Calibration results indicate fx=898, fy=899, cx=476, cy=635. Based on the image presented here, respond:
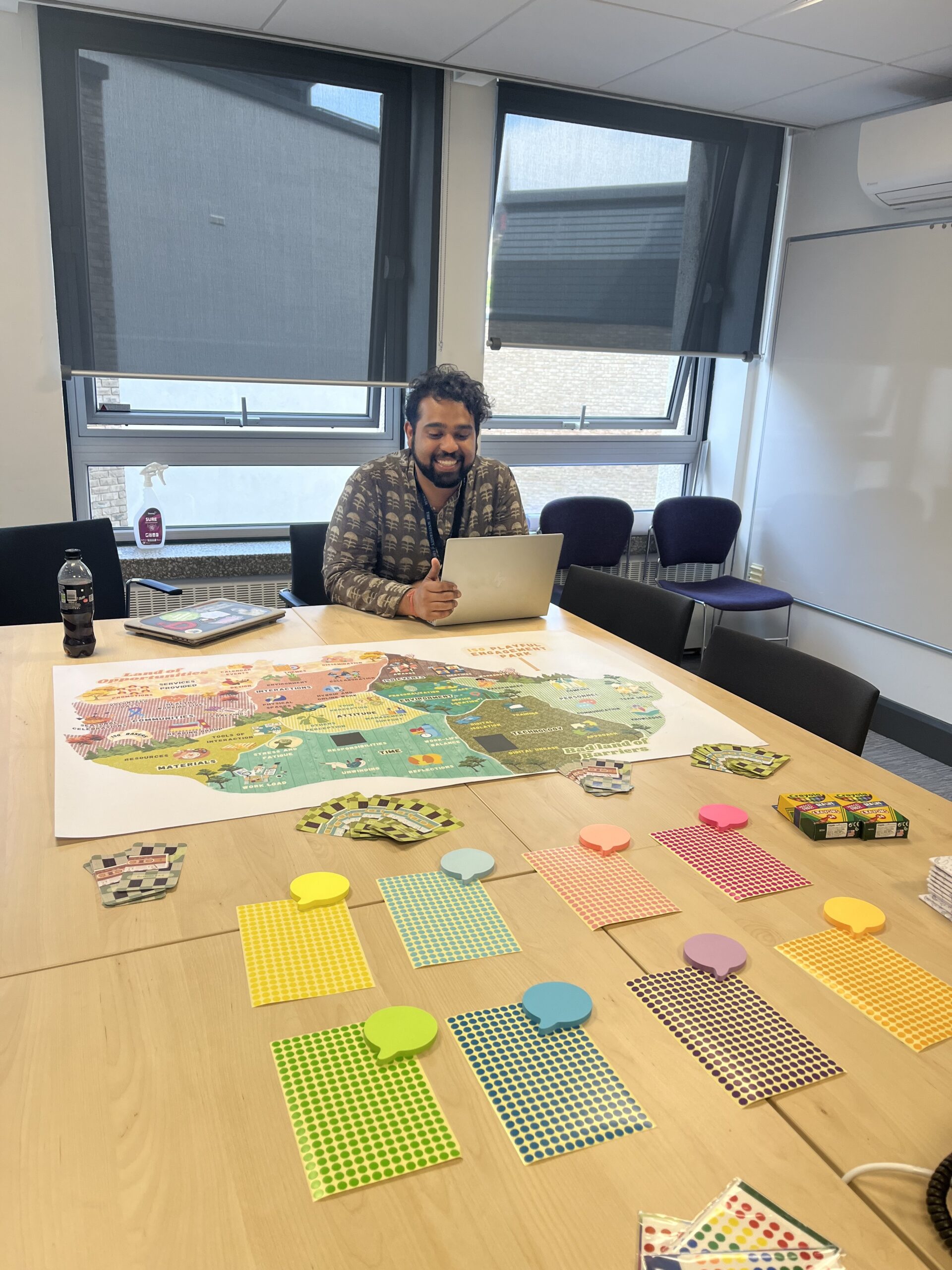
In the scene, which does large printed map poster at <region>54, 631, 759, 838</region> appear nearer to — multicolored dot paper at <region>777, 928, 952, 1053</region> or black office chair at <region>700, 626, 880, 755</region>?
black office chair at <region>700, 626, 880, 755</region>

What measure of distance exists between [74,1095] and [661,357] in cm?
444

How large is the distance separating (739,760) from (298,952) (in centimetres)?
89

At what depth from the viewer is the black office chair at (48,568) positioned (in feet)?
8.29

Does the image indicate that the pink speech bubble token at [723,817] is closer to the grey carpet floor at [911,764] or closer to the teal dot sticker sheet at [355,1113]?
the teal dot sticker sheet at [355,1113]

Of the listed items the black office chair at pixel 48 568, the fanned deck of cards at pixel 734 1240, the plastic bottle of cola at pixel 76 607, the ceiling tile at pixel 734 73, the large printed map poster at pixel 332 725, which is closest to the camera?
the fanned deck of cards at pixel 734 1240

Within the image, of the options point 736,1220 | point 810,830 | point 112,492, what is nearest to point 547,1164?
point 736,1220

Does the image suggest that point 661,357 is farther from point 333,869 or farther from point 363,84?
point 333,869

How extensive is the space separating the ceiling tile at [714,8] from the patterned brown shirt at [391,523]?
1509 millimetres

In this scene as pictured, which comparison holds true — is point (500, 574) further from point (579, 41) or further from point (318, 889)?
point (579, 41)

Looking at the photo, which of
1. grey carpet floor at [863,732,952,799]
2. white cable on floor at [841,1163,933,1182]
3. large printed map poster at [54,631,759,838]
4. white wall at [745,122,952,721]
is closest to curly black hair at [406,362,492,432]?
large printed map poster at [54,631,759,838]

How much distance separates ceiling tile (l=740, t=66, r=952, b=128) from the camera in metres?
3.38

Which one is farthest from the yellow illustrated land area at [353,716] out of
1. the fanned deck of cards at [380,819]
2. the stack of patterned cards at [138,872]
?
the stack of patterned cards at [138,872]

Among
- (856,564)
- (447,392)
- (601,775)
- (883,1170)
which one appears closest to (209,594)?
(447,392)

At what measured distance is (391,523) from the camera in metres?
2.67
